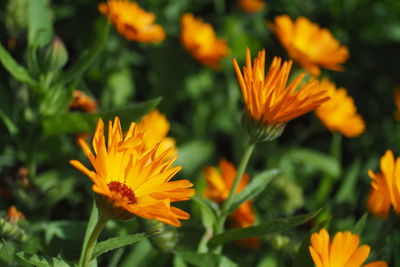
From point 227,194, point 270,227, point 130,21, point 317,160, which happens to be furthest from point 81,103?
point 317,160

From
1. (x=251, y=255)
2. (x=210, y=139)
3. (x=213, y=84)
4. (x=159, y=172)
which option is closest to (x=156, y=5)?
(x=213, y=84)

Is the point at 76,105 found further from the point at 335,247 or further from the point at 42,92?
the point at 335,247

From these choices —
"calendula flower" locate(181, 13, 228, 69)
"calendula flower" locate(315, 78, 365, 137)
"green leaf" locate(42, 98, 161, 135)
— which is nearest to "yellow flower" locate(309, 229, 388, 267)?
"green leaf" locate(42, 98, 161, 135)

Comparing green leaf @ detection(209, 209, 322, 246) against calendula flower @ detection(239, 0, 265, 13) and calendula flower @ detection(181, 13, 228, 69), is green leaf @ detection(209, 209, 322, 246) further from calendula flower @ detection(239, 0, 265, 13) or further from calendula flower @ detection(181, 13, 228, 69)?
calendula flower @ detection(239, 0, 265, 13)

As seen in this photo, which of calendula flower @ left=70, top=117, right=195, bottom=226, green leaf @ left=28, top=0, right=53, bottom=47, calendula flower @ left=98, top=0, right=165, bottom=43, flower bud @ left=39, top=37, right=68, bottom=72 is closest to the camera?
calendula flower @ left=70, top=117, right=195, bottom=226

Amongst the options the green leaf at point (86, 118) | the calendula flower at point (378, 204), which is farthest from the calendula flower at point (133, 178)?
the calendula flower at point (378, 204)

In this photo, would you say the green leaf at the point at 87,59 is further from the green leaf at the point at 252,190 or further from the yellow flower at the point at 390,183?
the yellow flower at the point at 390,183

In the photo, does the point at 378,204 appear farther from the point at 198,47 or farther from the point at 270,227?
the point at 198,47
